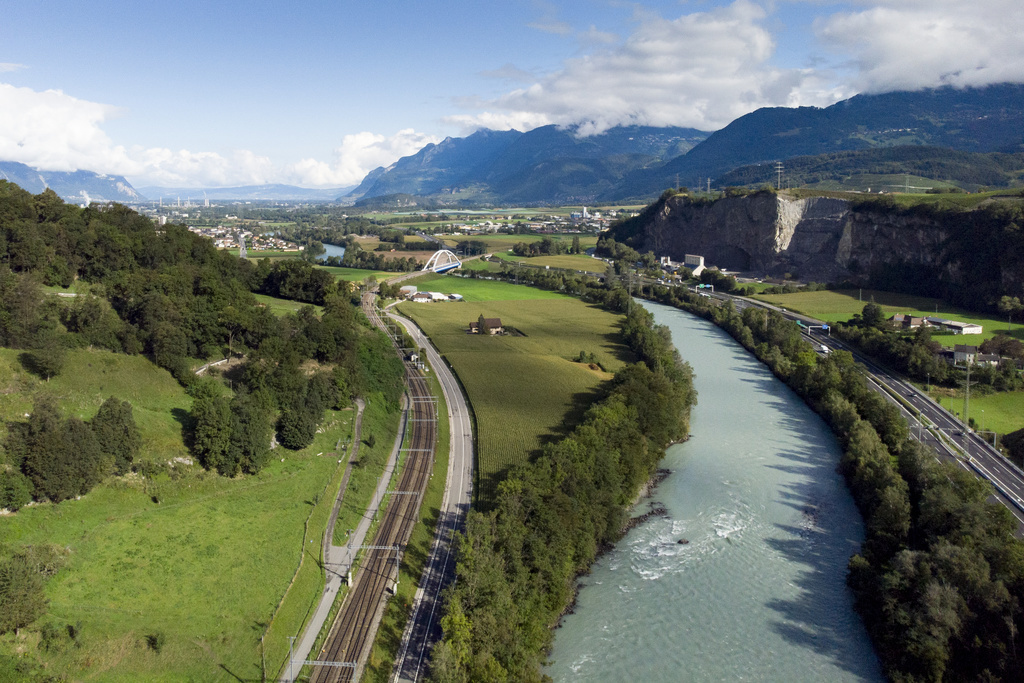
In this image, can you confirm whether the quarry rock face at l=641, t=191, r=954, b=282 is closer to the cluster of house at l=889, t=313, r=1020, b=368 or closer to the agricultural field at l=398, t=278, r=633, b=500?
the cluster of house at l=889, t=313, r=1020, b=368

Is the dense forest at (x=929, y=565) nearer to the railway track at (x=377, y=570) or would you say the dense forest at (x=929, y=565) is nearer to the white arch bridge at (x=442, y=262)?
the railway track at (x=377, y=570)

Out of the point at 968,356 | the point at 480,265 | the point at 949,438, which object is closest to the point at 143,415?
the point at 949,438

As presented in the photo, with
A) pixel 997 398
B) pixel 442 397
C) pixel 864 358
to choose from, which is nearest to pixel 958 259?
pixel 864 358

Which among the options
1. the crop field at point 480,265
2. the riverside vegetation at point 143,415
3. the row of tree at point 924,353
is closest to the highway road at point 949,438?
the row of tree at point 924,353

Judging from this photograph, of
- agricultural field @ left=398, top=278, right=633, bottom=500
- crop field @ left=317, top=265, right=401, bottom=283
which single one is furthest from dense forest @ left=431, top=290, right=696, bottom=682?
crop field @ left=317, top=265, right=401, bottom=283

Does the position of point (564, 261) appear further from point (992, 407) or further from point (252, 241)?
point (992, 407)

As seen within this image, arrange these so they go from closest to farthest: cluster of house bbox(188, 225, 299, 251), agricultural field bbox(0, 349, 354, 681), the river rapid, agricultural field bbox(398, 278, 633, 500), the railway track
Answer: agricultural field bbox(0, 349, 354, 681) < the railway track < the river rapid < agricultural field bbox(398, 278, 633, 500) < cluster of house bbox(188, 225, 299, 251)

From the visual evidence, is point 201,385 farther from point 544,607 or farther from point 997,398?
point 997,398
